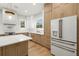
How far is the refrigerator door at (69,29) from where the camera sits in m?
2.16

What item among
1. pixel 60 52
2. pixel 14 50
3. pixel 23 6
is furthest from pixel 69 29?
pixel 23 6

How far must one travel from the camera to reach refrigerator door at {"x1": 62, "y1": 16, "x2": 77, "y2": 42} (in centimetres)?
216

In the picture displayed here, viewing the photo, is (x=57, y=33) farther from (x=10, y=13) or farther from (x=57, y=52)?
(x=10, y=13)

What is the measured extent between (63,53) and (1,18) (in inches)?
151

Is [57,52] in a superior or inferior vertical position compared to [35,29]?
inferior

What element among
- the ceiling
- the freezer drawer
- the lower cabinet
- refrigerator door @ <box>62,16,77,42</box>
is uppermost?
the ceiling

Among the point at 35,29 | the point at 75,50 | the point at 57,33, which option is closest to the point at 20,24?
the point at 35,29

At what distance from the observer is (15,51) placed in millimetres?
2314

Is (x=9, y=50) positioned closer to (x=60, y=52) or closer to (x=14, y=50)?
(x=14, y=50)

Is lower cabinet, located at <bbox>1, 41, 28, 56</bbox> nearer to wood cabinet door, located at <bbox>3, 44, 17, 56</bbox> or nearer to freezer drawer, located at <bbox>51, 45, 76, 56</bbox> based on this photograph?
Result: wood cabinet door, located at <bbox>3, 44, 17, 56</bbox>

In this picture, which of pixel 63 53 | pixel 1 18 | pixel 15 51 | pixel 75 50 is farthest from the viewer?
pixel 1 18

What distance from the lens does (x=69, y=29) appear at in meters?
2.32

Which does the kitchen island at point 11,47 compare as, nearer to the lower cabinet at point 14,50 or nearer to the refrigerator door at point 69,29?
the lower cabinet at point 14,50

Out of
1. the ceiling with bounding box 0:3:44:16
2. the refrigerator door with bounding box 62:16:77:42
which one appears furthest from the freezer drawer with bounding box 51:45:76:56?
the ceiling with bounding box 0:3:44:16
